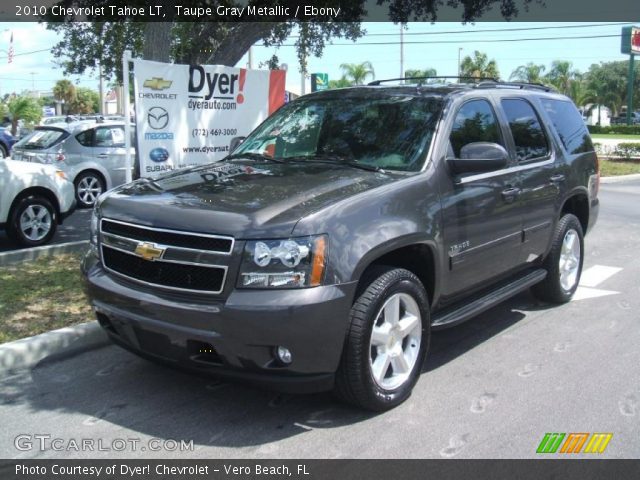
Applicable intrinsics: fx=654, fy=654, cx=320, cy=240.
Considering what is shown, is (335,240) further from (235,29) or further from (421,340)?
(235,29)

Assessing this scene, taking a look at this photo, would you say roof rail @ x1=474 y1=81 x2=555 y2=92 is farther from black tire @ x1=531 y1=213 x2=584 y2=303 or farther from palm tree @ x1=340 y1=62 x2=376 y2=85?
palm tree @ x1=340 y1=62 x2=376 y2=85

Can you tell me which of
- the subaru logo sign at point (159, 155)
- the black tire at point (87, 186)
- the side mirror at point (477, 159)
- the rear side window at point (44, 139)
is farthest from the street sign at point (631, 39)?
the side mirror at point (477, 159)

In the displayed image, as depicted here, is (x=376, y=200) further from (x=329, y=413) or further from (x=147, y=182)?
(x=147, y=182)

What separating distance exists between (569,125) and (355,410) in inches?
150

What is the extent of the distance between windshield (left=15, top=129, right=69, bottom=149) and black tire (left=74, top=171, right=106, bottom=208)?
821 mm

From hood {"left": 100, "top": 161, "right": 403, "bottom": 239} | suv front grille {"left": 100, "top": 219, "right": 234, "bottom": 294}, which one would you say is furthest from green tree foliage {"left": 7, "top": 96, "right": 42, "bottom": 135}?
suv front grille {"left": 100, "top": 219, "right": 234, "bottom": 294}

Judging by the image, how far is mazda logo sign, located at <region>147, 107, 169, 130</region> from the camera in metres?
7.38

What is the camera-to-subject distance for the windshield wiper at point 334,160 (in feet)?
14.2

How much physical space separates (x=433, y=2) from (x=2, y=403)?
762 cm

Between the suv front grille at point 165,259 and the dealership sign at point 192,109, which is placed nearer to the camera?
the suv front grille at point 165,259

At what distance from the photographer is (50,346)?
15.7 ft

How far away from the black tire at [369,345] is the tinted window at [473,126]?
1116 mm

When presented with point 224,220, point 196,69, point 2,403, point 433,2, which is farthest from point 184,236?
point 433,2
